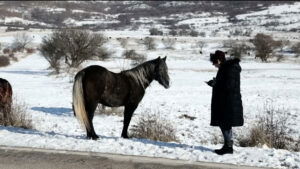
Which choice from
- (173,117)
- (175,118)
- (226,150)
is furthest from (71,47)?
(226,150)

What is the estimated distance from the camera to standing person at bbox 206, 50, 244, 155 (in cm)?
789

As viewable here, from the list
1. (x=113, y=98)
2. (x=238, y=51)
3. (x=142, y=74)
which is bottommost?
(x=238, y=51)

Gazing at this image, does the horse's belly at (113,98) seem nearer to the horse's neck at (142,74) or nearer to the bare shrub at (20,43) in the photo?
the horse's neck at (142,74)

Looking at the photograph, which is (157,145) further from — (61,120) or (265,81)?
(265,81)

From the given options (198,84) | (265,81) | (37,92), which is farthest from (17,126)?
(265,81)

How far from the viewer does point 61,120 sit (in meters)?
16.5

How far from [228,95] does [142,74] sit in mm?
2519

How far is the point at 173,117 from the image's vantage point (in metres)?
18.4

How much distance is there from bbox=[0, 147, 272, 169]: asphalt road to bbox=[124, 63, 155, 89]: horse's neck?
92.6 inches

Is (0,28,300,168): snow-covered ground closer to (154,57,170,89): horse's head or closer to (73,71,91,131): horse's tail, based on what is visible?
(73,71,91,131): horse's tail

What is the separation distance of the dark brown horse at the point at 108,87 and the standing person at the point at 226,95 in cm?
213

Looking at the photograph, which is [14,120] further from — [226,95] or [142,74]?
[226,95]

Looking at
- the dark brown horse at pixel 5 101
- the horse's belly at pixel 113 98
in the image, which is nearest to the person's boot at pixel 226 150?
the horse's belly at pixel 113 98

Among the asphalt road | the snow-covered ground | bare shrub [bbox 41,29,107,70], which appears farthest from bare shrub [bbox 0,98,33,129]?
bare shrub [bbox 41,29,107,70]
